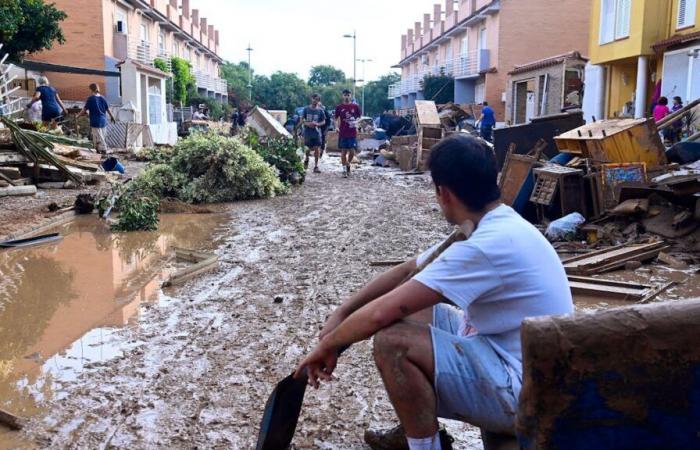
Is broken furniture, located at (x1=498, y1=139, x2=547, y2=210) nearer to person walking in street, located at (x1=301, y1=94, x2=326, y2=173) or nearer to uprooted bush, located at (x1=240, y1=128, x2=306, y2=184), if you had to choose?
uprooted bush, located at (x1=240, y1=128, x2=306, y2=184)

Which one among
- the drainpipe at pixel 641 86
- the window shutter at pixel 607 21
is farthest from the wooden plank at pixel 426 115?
the window shutter at pixel 607 21

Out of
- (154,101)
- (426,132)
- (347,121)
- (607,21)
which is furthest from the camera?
(154,101)

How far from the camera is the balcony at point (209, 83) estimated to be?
179 ft

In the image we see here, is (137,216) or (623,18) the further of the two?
(623,18)

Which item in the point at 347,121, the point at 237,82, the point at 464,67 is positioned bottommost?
the point at 347,121

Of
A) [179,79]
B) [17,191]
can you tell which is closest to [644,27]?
[17,191]

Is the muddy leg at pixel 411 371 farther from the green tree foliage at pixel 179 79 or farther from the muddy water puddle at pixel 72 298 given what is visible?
the green tree foliage at pixel 179 79

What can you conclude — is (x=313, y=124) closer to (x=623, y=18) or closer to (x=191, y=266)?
(x=191, y=266)

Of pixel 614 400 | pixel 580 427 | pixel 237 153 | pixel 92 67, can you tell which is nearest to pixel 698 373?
pixel 614 400

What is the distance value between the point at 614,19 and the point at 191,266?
21.8 meters

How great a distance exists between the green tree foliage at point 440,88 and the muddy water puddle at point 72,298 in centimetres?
3921

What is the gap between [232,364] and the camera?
13.9ft

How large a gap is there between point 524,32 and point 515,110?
8.66 metres

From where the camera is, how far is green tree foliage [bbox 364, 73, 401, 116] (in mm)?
80219
